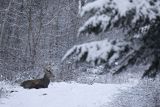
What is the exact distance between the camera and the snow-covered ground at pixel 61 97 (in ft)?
38.8

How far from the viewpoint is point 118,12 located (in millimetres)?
5434

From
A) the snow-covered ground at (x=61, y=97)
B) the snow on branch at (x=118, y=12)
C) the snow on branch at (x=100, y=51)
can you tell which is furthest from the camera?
the snow-covered ground at (x=61, y=97)

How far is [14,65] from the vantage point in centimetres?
2398

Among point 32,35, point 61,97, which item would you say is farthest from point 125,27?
point 32,35

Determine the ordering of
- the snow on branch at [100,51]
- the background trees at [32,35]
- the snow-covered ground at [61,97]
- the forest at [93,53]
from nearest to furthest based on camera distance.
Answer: the forest at [93,53] → the snow on branch at [100,51] → the snow-covered ground at [61,97] → the background trees at [32,35]

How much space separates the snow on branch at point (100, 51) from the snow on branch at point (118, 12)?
312 millimetres

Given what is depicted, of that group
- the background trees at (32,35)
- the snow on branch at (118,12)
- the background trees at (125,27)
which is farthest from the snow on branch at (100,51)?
the background trees at (32,35)

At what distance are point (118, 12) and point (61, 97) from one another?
806 cm

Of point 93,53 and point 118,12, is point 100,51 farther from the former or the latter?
point 118,12

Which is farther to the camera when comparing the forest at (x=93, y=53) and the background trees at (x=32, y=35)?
the background trees at (x=32, y=35)

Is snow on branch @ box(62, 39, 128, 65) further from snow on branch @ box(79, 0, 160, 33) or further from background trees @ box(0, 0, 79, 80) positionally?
background trees @ box(0, 0, 79, 80)

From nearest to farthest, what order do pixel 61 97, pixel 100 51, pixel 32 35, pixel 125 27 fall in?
pixel 100 51 < pixel 125 27 < pixel 61 97 < pixel 32 35

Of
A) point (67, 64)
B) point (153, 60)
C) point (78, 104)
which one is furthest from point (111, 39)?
point (67, 64)

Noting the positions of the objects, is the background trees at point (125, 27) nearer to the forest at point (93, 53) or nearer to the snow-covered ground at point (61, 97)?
the forest at point (93, 53)
